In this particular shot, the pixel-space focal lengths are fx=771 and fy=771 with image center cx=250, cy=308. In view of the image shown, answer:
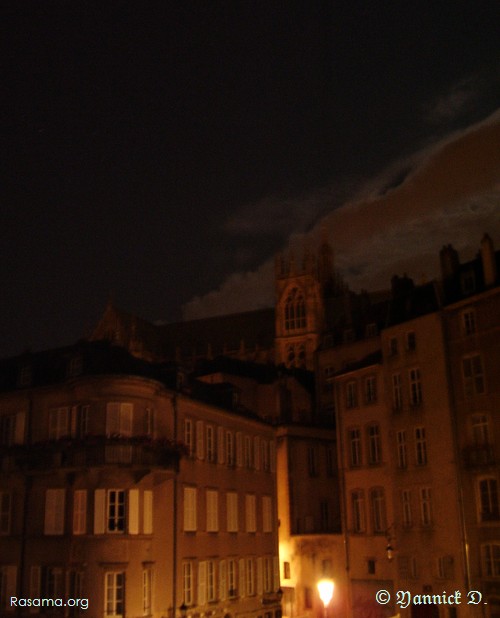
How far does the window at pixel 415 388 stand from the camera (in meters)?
43.5

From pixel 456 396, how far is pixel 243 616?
657 inches

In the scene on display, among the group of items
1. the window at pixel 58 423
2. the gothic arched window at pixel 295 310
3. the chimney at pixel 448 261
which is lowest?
the window at pixel 58 423

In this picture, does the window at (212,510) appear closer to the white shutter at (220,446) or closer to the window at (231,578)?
the white shutter at (220,446)

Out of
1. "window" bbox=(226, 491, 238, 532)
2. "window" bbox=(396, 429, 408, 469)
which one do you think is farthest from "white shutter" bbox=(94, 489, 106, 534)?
"window" bbox=(396, 429, 408, 469)

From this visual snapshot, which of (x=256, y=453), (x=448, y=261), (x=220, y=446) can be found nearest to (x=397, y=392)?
(x=448, y=261)

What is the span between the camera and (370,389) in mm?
47312

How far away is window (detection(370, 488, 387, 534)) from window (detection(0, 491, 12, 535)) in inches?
807

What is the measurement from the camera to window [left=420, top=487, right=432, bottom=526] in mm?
41375

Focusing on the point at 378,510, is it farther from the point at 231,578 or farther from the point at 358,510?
the point at 231,578

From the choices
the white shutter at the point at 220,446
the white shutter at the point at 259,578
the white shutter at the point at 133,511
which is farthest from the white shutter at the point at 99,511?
the white shutter at the point at 259,578

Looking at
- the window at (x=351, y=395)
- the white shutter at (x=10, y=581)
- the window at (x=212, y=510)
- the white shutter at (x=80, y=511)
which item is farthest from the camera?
the window at (x=351, y=395)

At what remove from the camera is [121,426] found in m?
Result: 36.6

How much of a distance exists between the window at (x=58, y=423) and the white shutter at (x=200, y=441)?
7.32 m

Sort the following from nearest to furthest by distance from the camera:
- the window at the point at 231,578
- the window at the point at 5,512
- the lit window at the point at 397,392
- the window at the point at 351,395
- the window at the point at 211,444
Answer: the window at the point at 5,512
the window at the point at 231,578
the window at the point at 211,444
the lit window at the point at 397,392
the window at the point at 351,395
